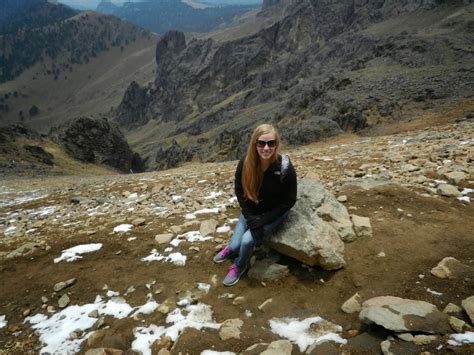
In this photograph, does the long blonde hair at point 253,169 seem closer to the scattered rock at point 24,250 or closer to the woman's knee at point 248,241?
the woman's knee at point 248,241

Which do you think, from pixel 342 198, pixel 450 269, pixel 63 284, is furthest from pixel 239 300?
pixel 342 198

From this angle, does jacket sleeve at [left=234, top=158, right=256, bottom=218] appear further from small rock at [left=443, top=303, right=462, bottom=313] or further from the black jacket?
small rock at [left=443, top=303, right=462, bottom=313]

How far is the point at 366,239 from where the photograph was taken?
7.96 meters

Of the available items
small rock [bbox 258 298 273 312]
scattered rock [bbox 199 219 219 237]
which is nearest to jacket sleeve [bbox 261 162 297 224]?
small rock [bbox 258 298 273 312]

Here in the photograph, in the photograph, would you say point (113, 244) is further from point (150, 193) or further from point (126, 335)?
point (150, 193)

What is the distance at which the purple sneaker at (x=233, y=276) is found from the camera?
721 cm

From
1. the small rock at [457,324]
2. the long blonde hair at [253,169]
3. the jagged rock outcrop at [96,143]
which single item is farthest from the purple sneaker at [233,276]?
the jagged rock outcrop at [96,143]

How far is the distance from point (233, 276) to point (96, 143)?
47779 millimetres

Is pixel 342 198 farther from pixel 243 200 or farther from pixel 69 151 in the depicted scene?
pixel 69 151


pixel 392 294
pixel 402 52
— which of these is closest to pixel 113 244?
pixel 392 294

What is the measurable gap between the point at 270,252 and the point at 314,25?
544ft

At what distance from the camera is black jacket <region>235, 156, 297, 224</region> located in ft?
23.2

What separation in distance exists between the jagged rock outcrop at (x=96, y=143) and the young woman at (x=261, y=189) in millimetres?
43948

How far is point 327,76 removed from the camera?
63312 mm
